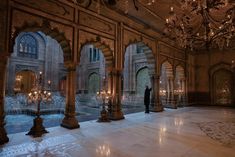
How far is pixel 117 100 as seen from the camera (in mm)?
7352

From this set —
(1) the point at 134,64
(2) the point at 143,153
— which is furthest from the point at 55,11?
(1) the point at 134,64

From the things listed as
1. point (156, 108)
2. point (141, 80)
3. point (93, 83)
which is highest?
point (141, 80)

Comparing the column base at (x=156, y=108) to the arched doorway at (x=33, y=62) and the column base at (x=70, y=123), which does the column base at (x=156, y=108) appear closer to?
the column base at (x=70, y=123)

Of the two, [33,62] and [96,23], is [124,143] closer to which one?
[96,23]

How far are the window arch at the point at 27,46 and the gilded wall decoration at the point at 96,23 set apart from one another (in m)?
12.5

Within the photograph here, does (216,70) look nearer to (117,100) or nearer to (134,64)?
(134,64)

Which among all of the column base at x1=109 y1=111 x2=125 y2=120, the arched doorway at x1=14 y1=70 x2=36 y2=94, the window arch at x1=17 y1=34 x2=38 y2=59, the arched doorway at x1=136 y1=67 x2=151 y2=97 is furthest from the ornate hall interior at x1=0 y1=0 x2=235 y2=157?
the arched doorway at x1=14 y1=70 x2=36 y2=94

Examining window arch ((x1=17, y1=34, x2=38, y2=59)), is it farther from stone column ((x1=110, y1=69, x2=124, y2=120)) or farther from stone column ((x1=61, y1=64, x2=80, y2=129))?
stone column ((x1=61, y1=64, x2=80, y2=129))

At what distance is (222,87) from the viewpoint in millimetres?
13273

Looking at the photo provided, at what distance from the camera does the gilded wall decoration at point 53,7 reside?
5013mm

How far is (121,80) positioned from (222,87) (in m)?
8.34

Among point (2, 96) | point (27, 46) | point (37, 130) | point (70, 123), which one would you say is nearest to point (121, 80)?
point (70, 123)

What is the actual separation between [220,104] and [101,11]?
10.8 m

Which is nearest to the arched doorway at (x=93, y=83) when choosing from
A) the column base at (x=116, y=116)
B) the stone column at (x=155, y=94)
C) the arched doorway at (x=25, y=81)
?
the arched doorway at (x=25, y=81)
